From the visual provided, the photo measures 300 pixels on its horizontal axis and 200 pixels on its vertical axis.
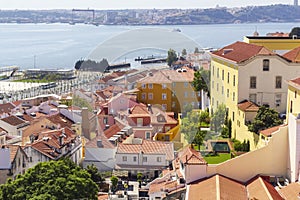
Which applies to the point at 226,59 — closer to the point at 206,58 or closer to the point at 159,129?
the point at 206,58

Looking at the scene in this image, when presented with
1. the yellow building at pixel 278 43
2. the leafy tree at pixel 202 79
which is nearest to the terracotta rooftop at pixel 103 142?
the leafy tree at pixel 202 79

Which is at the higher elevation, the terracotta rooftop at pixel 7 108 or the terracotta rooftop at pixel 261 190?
the terracotta rooftop at pixel 261 190

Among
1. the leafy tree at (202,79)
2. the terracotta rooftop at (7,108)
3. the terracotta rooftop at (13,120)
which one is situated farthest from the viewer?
the terracotta rooftop at (7,108)

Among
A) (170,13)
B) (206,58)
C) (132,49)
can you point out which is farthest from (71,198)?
(170,13)

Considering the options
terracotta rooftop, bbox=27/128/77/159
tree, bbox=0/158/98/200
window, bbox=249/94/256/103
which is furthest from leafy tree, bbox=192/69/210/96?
tree, bbox=0/158/98/200

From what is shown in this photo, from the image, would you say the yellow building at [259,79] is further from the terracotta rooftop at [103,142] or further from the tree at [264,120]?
the terracotta rooftop at [103,142]

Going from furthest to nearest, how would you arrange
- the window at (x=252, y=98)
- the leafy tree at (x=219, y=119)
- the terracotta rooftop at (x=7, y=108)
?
the terracotta rooftop at (x=7, y=108) < the leafy tree at (x=219, y=119) < the window at (x=252, y=98)

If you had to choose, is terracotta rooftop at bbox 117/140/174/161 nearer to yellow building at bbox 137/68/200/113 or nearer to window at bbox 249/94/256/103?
yellow building at bbox 137/68/200/113
